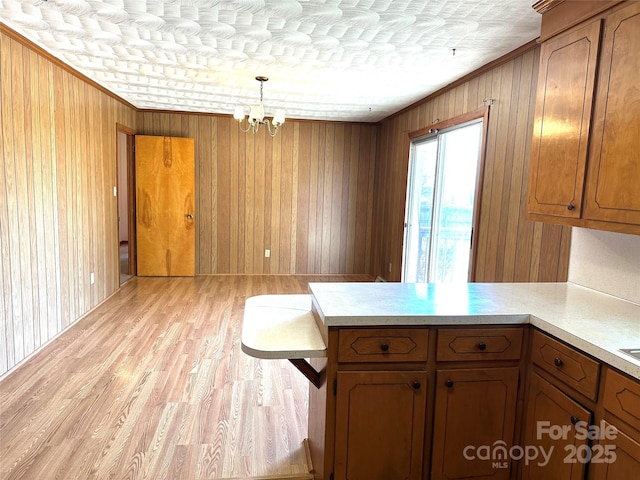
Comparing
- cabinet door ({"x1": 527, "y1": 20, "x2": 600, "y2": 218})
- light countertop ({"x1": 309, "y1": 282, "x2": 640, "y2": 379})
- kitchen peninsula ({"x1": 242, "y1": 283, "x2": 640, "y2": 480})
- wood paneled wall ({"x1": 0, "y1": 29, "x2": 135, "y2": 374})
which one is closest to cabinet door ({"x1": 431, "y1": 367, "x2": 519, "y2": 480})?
kitchen peninsula ({"x1": 242, "y1": 283, "x2": 640, "y2": 480})

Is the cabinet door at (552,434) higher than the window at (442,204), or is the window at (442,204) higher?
the window at (442,204)

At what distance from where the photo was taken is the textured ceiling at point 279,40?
2453mm

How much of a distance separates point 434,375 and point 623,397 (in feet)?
2.13

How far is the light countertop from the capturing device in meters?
1.49

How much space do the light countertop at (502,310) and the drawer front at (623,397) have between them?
0.04 m

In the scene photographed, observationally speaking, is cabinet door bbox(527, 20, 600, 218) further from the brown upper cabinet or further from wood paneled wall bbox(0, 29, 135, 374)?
wood paneled wall bbox(0, 29, 135, 374)

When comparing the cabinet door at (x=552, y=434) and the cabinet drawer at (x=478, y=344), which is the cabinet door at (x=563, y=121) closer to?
the cabinet drawer at (x=478, y=344)

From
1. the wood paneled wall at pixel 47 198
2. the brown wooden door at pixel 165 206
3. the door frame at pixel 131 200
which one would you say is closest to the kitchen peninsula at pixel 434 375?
the wood paneled wall at pixel 47 198

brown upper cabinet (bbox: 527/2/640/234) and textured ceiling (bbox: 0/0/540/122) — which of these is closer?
brown upper cabinet (bbox: 527/2/640/234)

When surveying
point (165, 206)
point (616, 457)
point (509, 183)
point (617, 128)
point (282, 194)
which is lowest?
point (616, 457)

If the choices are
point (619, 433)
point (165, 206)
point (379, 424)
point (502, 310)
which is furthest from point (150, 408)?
point (165, 206)

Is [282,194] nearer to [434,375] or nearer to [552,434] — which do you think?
[434,375]

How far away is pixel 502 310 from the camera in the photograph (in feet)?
5.87

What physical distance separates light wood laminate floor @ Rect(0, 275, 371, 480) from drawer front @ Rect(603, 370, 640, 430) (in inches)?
54.2
